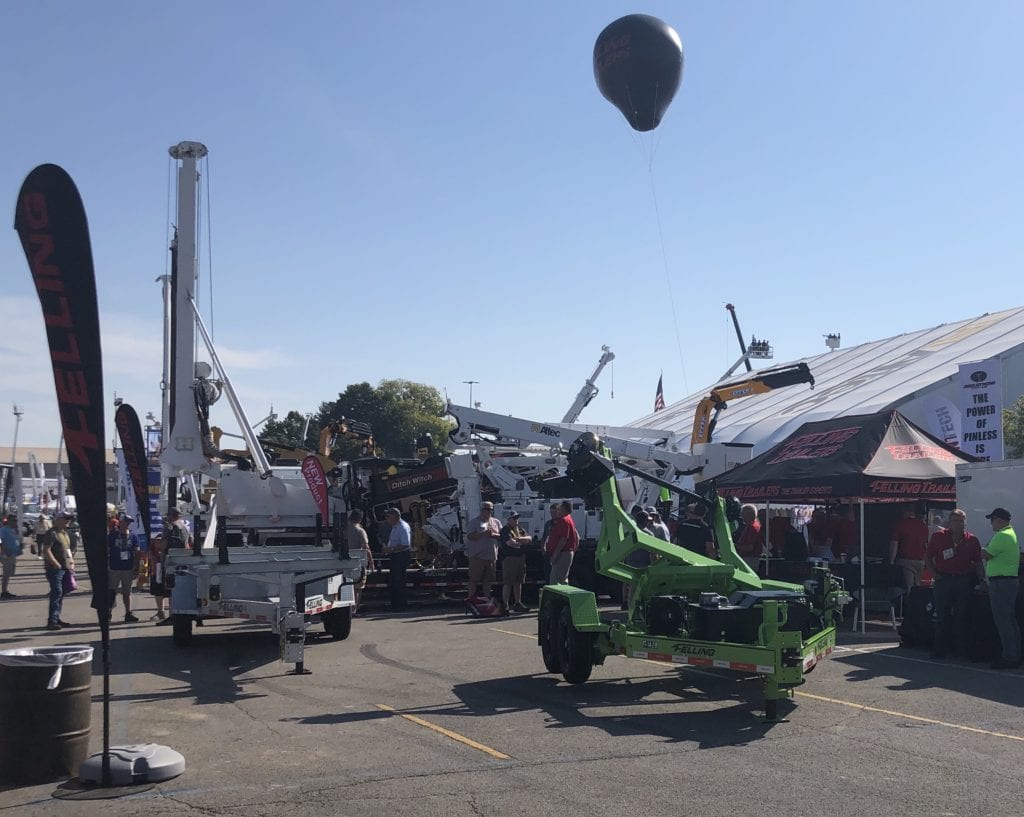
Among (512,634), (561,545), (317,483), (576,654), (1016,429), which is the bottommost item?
(512,634)

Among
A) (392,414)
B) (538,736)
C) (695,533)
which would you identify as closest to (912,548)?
(695,533)

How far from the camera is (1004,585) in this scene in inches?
457

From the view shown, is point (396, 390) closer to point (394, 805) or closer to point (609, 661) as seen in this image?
point (609, 661)

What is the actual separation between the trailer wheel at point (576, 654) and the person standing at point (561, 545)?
18.9 ft

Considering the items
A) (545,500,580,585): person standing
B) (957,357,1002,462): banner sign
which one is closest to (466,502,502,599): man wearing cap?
(545,500,580,585): person standing

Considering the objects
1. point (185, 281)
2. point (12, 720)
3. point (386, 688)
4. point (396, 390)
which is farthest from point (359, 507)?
point (396, 390)

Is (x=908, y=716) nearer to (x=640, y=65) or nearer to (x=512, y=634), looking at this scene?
(x=512, y=634)

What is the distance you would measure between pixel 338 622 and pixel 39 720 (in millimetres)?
7094

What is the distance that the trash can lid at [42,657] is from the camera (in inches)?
272

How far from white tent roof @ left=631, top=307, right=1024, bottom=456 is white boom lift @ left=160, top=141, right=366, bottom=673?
2058 centimetres

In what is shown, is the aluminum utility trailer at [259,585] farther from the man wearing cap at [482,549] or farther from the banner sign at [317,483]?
the man wearing cap at [482,549]

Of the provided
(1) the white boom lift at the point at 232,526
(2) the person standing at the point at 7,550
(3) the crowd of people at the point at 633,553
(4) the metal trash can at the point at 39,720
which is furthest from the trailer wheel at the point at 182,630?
(2) the person standing at the point at 7,550

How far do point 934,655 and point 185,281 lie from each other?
1228 centimetres

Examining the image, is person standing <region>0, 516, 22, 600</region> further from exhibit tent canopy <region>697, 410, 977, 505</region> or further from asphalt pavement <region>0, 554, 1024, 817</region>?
exhibit tent canopy <region>697, 410, 977, 505</region>
